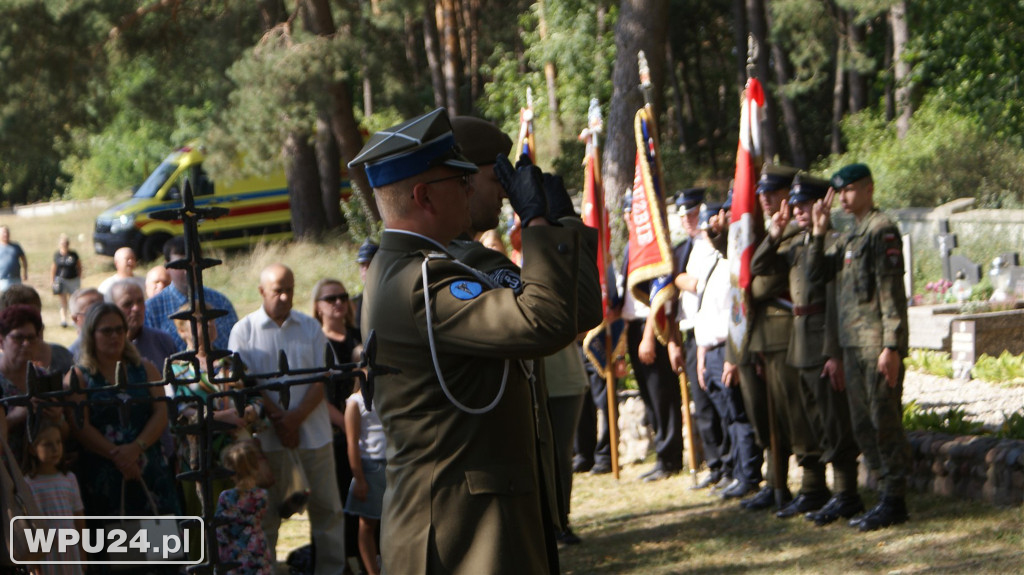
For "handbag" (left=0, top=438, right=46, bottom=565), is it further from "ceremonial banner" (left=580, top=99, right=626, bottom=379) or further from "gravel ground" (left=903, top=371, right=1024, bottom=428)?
"gravel ground" (left=903, top=371, right=1024, bottom=428)

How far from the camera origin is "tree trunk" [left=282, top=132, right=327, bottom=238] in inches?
1013

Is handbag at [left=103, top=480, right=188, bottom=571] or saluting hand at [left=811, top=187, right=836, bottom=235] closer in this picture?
handbag at [left=103, top=480, right=188, bottom=571]

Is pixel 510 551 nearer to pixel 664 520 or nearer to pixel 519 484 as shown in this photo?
pixel 519 484

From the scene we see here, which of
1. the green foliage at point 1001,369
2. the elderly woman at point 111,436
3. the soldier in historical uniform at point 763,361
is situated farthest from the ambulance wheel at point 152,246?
the elderly woman at point 111,436

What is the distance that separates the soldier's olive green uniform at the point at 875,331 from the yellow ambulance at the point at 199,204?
20.4 metres

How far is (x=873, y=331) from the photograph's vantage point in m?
6.93

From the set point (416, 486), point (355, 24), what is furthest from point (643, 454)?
point (355, 24)

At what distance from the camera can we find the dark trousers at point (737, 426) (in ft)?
28.0

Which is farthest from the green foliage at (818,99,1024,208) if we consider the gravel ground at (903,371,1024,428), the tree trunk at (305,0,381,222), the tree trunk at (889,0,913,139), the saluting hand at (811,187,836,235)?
the saluting hand at (811,187,836,235)

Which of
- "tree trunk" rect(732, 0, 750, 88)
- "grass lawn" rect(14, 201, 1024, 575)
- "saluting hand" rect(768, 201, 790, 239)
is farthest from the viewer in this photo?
"tree trunk" rect(732, 0, 750, 88)

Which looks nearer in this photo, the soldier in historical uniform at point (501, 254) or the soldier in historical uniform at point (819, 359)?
the soldier in historical uniform at point (501, 254)

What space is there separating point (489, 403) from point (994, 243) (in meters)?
13.3

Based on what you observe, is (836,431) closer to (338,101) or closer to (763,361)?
(763,361)

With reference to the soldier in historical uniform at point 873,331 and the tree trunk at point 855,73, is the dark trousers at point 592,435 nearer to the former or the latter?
the soldier in historical uniform at point 873,331
